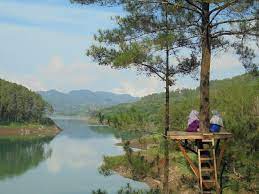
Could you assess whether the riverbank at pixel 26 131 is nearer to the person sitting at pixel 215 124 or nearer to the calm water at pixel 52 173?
the calm water at pixel 52 173

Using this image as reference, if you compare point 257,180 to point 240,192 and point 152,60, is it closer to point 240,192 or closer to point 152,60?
point 240,192

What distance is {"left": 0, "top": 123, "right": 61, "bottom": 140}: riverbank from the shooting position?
128m

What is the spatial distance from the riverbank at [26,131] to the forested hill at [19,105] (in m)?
3.44

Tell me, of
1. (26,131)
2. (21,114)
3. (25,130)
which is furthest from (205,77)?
(21,114)

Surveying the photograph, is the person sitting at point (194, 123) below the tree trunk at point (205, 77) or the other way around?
below

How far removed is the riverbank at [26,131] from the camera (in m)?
128

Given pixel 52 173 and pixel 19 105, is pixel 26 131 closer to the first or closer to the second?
pixel 19 105

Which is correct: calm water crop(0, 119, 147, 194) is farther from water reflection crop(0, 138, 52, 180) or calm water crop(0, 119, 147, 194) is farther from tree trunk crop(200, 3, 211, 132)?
tree trunk crop(200, 3, 211, 132)

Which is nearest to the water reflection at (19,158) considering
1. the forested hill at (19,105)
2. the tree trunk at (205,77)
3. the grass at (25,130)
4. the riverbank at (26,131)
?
the riverbank at (26,131)

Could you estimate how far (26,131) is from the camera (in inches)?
5281

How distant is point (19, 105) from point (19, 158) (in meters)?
64.6

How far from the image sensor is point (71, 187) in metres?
48.3

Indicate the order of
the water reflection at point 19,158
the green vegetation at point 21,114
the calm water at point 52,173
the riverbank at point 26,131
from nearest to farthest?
the calm water at point 52,173 < the water reflection at point 19,158 < the riverbank at point 26,131 < the green vegetation at point 21,114

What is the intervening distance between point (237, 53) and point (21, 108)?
428 ft
